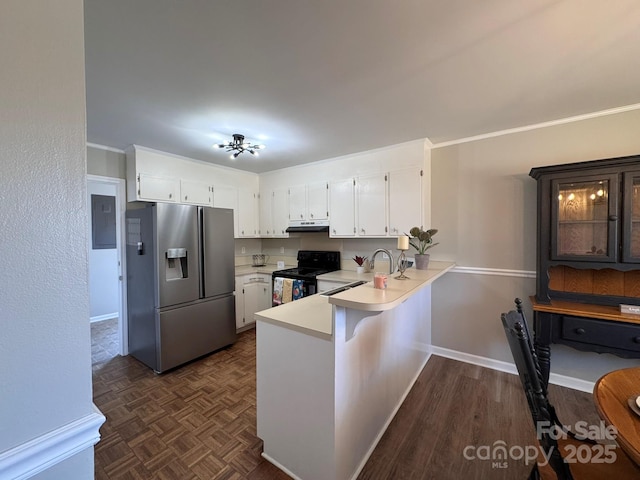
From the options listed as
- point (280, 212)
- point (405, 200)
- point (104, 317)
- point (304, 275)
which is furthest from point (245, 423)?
point (104, 317)

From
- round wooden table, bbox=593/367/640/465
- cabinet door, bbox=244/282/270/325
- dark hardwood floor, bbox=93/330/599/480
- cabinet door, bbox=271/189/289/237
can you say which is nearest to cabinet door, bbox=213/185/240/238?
cabinet door, bbox=271/189/289/237

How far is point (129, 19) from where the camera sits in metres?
1.29

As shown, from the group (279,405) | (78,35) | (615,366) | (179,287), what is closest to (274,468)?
(279,405)

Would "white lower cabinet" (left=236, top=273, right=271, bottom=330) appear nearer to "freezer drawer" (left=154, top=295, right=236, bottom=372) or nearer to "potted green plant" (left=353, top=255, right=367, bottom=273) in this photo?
"freezer drawer" (left=154, top=295, right=236, bottom=372)

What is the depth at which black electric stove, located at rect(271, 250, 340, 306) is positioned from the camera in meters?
3.43

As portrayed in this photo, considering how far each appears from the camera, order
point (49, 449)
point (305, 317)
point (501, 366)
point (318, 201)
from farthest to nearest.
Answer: point (318, 201), point (501, 366), point (305, 317), point (49, 449)

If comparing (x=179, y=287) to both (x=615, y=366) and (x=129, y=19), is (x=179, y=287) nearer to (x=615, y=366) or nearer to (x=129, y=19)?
(x=129, y=19)

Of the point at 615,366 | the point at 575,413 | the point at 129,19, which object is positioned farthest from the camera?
the point at 615,366

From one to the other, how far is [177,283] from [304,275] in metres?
1.47

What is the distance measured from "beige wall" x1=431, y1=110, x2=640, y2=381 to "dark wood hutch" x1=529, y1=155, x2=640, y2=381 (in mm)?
353

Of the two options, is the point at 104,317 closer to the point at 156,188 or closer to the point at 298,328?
the point at 156,188

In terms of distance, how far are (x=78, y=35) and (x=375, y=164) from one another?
2.94 m

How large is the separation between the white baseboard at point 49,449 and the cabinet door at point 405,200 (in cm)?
292

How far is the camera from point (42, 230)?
67 cm
